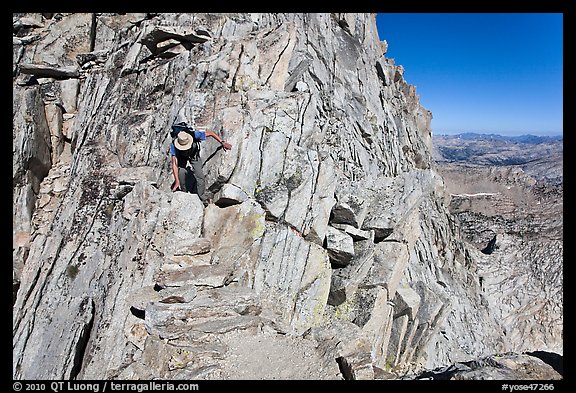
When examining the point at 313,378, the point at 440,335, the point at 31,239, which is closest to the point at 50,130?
the point at 31,239

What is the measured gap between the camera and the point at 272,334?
41.1 feet

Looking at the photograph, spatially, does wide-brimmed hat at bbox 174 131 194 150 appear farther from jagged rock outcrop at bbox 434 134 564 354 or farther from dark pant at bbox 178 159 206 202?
jagged rock outcrop at bbox 434 134 564 354

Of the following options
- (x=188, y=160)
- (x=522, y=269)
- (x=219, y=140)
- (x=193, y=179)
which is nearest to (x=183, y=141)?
(x=188, y=160)

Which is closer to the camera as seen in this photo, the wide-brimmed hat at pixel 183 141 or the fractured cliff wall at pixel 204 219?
the fractured cliff wall at pixel 204 219

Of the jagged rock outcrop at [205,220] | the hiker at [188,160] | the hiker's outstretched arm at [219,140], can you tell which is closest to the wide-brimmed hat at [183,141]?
the hiker at [188,160]

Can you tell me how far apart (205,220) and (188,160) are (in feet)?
9.00

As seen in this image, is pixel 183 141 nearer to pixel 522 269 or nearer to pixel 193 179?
pixel 193 179

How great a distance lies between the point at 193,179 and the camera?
1673cm

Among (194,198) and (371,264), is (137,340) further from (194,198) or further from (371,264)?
(371,264)

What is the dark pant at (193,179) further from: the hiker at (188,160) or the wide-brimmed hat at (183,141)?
the wide-brimmed hat at (183,141)

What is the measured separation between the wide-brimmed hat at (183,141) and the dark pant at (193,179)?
2.95 feet

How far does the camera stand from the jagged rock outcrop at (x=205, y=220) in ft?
40.8

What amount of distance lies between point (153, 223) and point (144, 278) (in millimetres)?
2062
